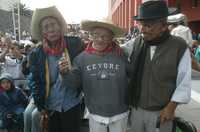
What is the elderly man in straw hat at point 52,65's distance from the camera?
4.45 meters

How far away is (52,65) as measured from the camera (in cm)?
448

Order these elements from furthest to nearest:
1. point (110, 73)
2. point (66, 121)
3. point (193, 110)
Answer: point (193, 110) → point (66, 121) → point (110, 73)

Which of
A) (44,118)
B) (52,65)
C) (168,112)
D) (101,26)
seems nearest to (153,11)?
(101,26)

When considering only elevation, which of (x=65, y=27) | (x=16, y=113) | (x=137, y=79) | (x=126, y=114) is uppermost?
(x=65, y=27)

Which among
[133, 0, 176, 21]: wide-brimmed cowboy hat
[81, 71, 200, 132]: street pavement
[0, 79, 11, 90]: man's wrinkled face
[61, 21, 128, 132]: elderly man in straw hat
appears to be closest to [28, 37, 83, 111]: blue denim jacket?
[61, 21, 128, 132]: elderly man in straw hat

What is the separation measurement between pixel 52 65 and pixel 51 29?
37 centimetres

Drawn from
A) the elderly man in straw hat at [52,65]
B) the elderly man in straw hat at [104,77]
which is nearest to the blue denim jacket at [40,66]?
the elderly man in straw hat at [52,65]

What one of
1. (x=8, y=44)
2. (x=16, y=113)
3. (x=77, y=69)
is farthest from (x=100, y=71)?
(x=8, y=44)

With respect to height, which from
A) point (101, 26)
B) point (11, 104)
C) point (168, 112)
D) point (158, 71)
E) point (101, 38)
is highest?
point (101, 26)

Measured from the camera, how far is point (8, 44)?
32.6ft

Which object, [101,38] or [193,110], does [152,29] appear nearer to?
[101,38]

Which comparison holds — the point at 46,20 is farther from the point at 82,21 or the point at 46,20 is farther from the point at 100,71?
the point at 100,71

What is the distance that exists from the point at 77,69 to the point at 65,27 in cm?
59

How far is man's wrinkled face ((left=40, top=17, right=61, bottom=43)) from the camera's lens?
441 centimetres
